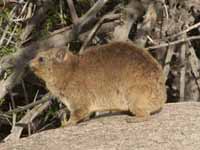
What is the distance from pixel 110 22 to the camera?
8.56m

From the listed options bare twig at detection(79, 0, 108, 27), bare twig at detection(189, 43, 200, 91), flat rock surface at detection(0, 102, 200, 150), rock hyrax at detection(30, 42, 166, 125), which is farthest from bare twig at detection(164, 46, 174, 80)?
rock hyrax at detection(30, 42, 166, 125)

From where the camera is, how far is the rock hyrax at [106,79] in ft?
20.3

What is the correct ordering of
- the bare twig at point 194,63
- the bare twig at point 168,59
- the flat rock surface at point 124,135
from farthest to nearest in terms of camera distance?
the bare twig at point 194,63, the bare twig at point 168,59, the flat rock surface at point 124,135

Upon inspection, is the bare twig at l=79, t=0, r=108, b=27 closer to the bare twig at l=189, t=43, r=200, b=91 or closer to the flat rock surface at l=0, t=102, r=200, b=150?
the bare twig at l=189, t=43, r=200, b=91

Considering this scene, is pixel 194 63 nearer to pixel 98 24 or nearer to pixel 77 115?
pixel 98 24

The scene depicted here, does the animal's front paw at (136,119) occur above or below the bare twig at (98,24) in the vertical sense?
below

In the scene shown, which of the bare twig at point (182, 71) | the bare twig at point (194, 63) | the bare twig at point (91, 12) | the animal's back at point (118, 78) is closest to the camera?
the animal's back at point (118, 78)

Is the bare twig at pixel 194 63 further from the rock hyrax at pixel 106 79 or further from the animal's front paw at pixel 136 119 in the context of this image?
the animal's front paw at pixel 136 119

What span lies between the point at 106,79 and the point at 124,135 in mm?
601

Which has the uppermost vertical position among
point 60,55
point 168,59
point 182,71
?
point 60,55

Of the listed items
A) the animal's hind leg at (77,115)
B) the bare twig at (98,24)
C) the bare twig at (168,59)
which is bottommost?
the animal's hind leg at (77,115)

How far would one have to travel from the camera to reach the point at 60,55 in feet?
21.2

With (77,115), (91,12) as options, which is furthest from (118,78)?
(91,12)

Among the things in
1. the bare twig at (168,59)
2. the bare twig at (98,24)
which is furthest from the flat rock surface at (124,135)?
the bare twig at (168,59)
